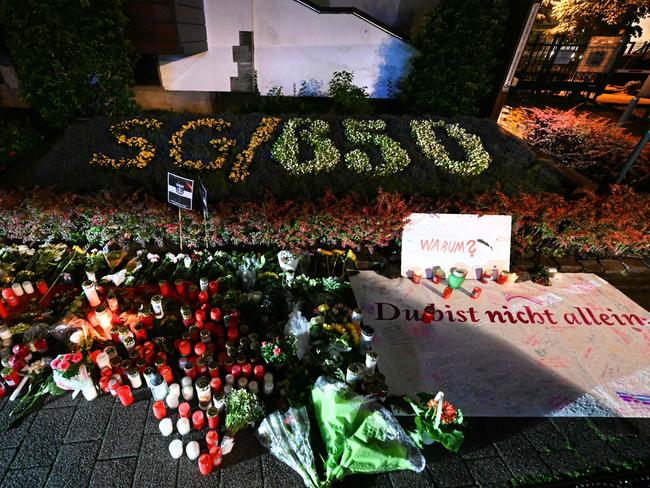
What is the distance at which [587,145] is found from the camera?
275 inches

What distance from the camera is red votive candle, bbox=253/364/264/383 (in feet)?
11.0

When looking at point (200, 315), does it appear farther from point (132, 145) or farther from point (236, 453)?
point (132, 145)

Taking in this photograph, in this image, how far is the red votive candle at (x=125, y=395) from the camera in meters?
3.21

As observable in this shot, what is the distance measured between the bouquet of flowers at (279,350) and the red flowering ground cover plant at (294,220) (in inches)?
61.2

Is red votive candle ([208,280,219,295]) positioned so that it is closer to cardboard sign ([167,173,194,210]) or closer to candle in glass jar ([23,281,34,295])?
cardboard sign ([167,173,194,210])

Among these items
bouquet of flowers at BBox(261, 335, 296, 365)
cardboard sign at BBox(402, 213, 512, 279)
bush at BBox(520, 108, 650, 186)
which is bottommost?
bouquet of flowers at BBox(261, 335, 296, 365)

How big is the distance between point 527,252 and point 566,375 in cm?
207

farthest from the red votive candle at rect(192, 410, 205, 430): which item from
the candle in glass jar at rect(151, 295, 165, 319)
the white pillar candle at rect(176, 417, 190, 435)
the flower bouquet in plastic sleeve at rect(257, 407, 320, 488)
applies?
the candle in glass jar at rect(151, 295, 165, 319)

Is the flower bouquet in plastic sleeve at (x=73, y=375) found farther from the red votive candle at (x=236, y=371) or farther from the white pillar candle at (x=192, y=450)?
the red votive candle at (x=236, y=371)

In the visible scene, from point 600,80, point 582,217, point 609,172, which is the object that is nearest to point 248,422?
point 582,217

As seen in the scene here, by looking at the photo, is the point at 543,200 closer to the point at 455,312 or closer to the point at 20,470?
the point at 455,312

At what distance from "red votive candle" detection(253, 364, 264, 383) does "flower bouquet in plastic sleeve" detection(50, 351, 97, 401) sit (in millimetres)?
1489

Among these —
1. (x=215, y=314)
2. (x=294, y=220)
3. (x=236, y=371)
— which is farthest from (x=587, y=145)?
(x=236, y=371)

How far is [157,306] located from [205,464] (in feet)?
5.73
